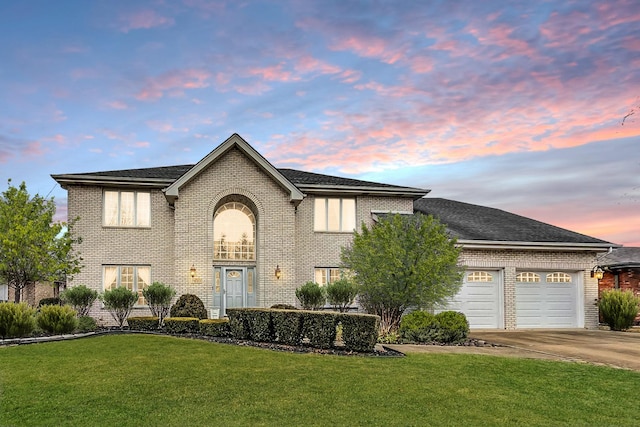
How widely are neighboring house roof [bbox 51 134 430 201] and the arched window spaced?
7.24ft

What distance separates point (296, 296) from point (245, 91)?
865 cm

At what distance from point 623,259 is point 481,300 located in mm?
10608

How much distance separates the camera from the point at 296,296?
24.3 meters

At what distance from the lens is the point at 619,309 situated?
25.7m

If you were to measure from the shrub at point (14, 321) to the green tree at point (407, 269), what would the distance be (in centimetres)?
1129

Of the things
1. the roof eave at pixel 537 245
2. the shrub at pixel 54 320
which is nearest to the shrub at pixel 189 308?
the shrub at pixel 54 320

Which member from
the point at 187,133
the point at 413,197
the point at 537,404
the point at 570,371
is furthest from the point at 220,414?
the point at 413,197

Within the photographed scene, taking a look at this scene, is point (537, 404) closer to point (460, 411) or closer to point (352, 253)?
point (460, 411)

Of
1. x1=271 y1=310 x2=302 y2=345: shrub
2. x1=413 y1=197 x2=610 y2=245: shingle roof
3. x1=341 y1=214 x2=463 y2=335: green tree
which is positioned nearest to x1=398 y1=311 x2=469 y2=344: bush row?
x1=341 y1=214 x2=463 y2=335: green tree

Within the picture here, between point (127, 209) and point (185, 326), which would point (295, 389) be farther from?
point (127, 209)

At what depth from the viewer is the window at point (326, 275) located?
2627cm

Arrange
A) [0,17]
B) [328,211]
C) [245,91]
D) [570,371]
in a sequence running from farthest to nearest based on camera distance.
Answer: [328,211] < [245,91] < [0,17] < [570,371]

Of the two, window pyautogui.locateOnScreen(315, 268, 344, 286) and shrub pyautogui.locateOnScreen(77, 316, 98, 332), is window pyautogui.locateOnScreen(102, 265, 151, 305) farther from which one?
window pyautogui.locateOnScreen(315, 268, 344, 286)

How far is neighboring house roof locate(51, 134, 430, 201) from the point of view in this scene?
78.9 ft
